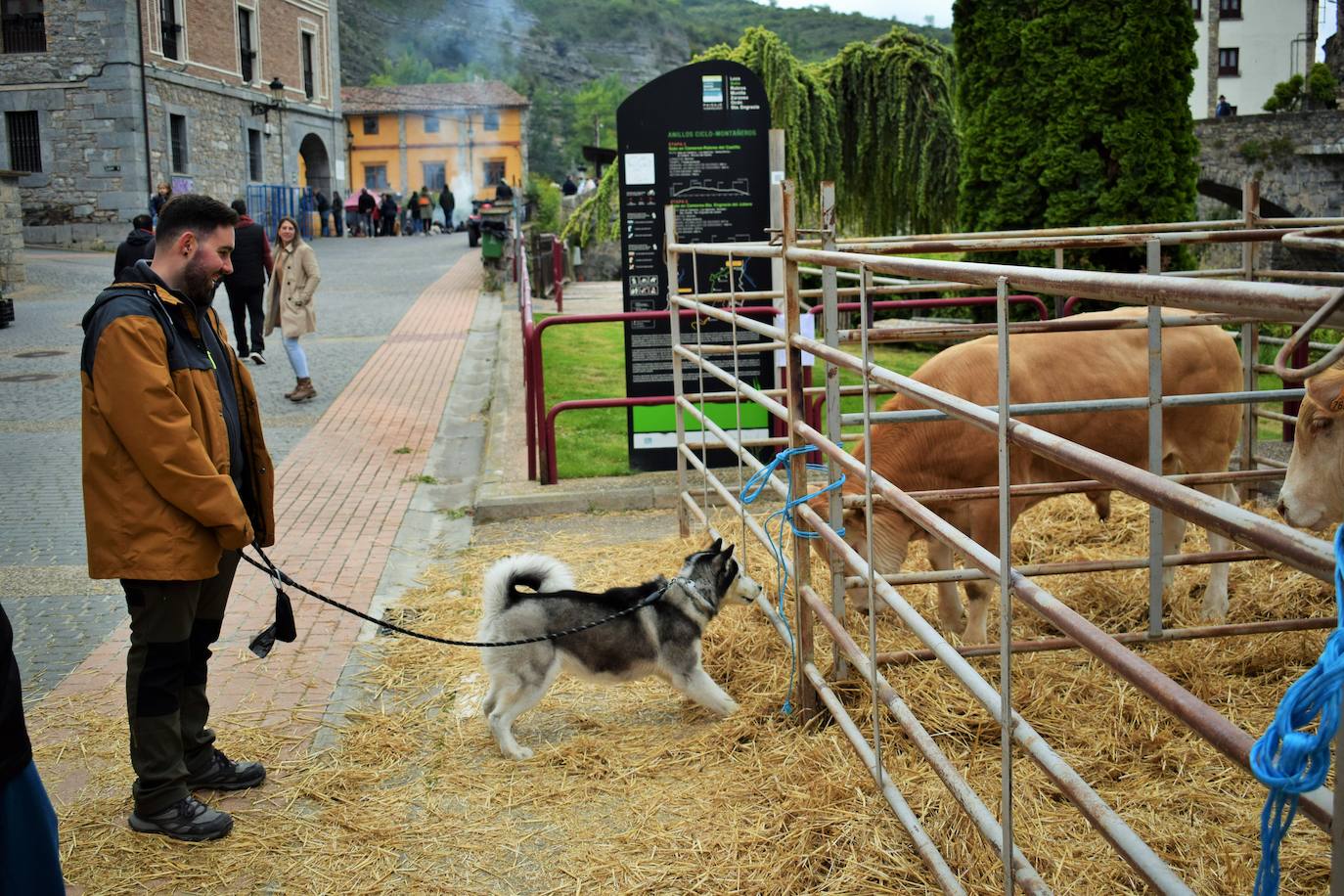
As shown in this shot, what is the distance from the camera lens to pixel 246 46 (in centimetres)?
4484

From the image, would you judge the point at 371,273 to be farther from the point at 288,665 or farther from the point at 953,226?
the point at 288,665

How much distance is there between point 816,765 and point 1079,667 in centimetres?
140

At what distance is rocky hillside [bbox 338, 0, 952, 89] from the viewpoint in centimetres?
12606

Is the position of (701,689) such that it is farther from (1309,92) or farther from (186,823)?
(1309,92)

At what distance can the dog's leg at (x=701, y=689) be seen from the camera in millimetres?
5113

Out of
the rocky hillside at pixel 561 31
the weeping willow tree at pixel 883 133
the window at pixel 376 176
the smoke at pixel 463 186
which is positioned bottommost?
the weeping willow tree at pixel 883 133

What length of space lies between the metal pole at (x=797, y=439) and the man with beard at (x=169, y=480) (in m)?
2.01

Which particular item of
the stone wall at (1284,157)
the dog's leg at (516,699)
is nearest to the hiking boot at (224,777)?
the dog's leg at (516,699)

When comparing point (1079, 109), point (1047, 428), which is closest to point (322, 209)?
point (1079, 109)

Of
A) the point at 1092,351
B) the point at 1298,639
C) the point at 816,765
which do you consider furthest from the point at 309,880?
the point at 1092,351

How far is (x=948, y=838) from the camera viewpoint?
3.74m

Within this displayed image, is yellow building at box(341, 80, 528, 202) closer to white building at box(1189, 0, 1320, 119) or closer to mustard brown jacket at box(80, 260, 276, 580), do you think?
white building at box(1189, 0, 1320, 119)

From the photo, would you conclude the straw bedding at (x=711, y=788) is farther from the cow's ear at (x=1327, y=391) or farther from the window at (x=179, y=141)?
the window at (x=179, y=141)

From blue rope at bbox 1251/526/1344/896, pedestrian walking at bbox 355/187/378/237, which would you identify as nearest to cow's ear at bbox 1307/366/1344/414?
blue rope at bbox 1251/526/1344/896
